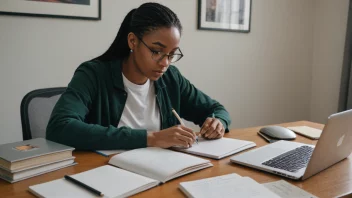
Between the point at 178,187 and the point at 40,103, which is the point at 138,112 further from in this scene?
the point at 178,187

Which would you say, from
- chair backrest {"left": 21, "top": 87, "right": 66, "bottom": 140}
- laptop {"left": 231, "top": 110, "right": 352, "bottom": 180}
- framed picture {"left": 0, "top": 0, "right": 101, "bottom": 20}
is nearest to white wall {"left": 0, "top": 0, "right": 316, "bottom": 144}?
framed picture {"left": 0, "top": 0, "right": 101, "bottom": 20}

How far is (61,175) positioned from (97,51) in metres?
1.43

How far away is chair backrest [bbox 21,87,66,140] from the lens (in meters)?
1.45

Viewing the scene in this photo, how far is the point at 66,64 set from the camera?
7.29ft

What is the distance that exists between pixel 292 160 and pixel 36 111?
102cm

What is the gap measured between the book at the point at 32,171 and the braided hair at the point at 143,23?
2.00 ft

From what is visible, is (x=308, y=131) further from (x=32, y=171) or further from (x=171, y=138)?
(x=32, y=171)

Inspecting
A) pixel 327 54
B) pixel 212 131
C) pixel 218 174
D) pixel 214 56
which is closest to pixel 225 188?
pixel 218 174

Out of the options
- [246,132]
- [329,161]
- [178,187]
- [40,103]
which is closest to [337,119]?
[329,161]

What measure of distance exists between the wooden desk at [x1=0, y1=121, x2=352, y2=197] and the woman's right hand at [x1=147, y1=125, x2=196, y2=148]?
0.42 feet

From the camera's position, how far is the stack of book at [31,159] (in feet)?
3.17

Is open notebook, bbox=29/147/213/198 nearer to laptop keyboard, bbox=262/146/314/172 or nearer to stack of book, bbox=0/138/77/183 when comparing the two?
stack of book, bbox=0/138/77/183

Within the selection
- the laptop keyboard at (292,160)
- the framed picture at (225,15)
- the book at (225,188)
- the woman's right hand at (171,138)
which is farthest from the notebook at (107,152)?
the framed picture at (225,15)

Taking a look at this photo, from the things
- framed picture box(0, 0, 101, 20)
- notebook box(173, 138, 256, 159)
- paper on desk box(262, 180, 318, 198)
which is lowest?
paper on desk box(262, 180, 318, 198)
